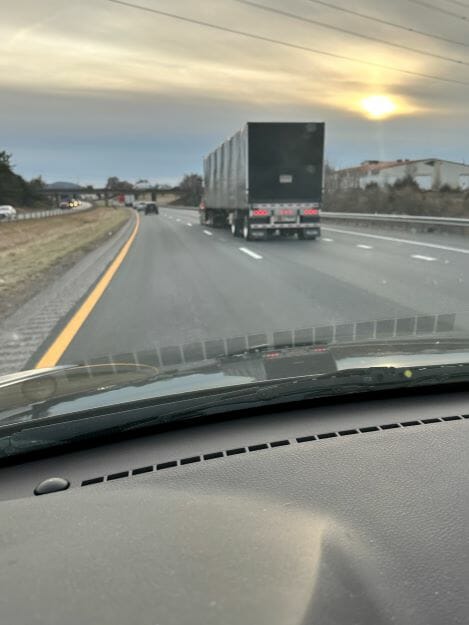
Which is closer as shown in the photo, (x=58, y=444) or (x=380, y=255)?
(x=58, y=444)

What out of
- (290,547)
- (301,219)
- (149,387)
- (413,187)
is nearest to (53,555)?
(290,547)

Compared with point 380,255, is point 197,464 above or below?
above

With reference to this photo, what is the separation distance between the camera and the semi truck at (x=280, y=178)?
76.6ft

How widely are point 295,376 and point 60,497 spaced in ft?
4.12

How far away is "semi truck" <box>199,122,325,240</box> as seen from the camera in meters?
23.4

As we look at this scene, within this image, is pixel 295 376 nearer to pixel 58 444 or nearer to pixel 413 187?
pixel 58 444

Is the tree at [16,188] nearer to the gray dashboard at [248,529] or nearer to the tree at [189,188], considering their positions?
the tree at [189,188]

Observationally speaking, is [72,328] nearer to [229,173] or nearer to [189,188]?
[229,173]

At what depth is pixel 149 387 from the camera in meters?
2.94

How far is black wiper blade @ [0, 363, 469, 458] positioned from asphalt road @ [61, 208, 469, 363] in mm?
3371

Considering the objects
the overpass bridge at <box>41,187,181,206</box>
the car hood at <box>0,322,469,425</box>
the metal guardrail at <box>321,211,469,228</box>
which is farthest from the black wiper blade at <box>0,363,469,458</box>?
the overpass bridge at <box>41,187,181,206</box>

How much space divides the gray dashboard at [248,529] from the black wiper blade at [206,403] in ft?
0.26

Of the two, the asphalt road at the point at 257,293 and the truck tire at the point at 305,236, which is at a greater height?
the asphalt road at the point at 257,293

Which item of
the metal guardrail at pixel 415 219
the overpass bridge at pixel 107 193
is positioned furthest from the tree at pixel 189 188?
the metal guardrail at pixel 415 219
